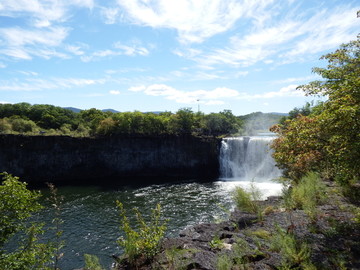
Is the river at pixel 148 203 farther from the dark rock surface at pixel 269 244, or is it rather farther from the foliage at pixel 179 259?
the foliage at pixel 179 259

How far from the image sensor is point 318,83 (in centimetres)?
1014

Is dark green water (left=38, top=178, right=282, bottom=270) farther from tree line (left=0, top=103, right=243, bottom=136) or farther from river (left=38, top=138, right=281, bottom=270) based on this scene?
tree line (left=0, top=103, right=243, bottom=136)

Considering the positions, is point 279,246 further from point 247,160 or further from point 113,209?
point 247,160

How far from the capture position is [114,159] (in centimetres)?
5019

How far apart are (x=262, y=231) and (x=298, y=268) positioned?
3.29 metres

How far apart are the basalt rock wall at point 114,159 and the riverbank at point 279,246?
117ft

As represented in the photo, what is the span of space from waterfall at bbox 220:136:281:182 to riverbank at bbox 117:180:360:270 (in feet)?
99.5

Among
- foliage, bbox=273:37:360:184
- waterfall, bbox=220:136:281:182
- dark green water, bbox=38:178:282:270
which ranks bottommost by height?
dark green water, bbox=38:178:282:270

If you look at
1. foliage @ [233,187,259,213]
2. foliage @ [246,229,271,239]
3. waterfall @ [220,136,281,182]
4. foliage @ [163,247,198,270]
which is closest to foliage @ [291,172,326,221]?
foliage @ [233,187,259,213]

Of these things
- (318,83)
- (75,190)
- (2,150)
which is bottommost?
(75,190)

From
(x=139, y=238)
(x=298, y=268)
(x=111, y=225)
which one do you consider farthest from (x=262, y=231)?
(x=111, y=225)

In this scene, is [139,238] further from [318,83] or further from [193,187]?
[193,187]

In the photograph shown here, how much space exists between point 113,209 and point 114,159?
24476mm

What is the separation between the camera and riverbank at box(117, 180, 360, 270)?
273 inches
